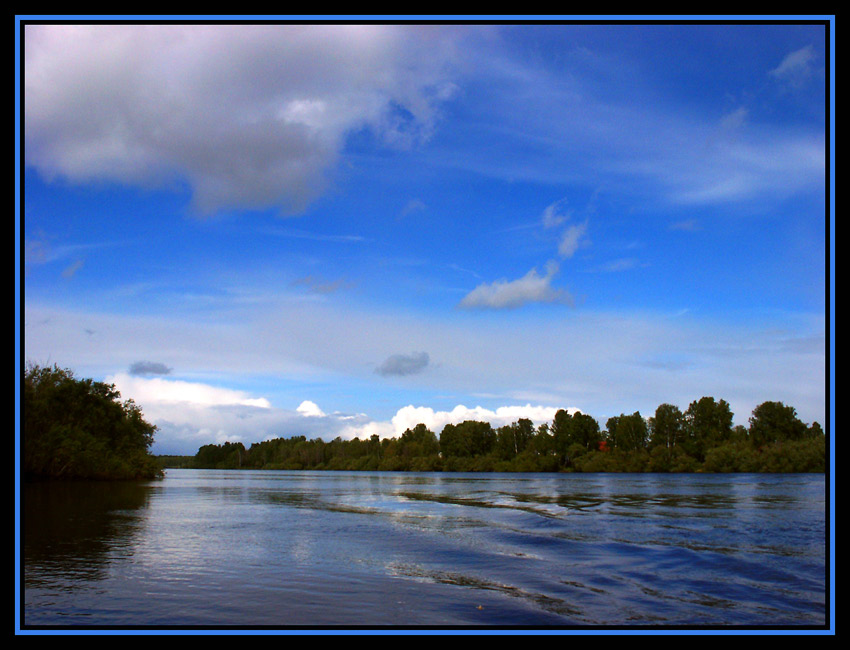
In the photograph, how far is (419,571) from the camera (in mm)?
17812

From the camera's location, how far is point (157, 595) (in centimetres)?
1362

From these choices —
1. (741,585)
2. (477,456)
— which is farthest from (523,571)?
(477,456)

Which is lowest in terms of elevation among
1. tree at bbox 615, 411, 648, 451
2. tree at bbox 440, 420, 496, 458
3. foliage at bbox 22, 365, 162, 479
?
tree at bbox 440, 420, 496, 458

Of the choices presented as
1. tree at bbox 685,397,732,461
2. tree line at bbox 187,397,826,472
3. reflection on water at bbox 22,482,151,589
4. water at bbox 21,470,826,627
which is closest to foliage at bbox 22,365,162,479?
reflection on water at bbox 22,482,151,589

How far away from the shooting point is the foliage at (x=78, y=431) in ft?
202

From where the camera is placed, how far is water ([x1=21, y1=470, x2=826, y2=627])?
12.6 meters

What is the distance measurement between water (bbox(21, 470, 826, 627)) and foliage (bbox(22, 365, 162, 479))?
111 ft

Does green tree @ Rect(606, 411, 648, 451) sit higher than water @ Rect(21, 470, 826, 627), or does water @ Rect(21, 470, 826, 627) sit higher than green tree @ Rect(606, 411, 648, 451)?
water @ Rect(21, 470, 826, 627)

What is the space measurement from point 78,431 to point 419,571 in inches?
2574

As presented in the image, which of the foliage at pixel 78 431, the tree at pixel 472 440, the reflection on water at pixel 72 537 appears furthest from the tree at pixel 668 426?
the reflection on water at pixel 72 537

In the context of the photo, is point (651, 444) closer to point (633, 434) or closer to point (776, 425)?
point (633, 434)

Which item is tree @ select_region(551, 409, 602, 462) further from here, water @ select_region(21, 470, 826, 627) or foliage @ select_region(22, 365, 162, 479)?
water @ select_region(21, 470, 826, 627)
